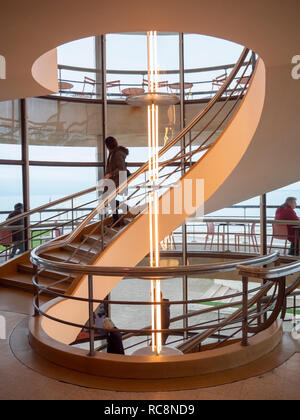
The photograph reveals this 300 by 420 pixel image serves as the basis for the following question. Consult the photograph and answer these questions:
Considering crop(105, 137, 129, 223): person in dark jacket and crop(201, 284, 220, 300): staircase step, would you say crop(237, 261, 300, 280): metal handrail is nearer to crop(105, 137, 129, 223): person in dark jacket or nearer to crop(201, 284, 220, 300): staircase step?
crop(105, 137, 129, 223): person in dark jacket

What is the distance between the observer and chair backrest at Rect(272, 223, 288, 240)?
22.3ft

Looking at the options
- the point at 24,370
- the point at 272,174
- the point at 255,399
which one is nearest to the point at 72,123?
the point at 272,174

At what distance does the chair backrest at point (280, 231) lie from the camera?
6809 millimetres

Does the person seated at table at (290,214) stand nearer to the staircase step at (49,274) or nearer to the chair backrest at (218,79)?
the chair backrest at (218,79)

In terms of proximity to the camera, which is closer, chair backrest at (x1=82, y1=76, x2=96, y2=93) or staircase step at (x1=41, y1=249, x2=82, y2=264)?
staircase step at (x1=41, y1=249, x2=82, y2=264)

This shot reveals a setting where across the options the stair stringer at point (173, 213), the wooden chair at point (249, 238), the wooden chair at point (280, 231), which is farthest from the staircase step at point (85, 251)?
the wooden chair at point (249, 238)

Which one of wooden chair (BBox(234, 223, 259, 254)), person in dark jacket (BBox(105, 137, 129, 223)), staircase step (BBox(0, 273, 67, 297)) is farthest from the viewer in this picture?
wooden chair (BBox(234, 223, 259, 254))

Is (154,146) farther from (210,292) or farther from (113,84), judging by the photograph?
(210,292)

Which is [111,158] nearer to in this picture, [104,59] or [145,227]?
[145,227]

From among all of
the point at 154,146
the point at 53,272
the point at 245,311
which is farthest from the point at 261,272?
the point at 53,272

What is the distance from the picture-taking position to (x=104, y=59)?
8047 mm

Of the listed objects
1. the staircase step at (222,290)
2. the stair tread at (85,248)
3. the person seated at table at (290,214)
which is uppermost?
the person seated at table at (290,214)

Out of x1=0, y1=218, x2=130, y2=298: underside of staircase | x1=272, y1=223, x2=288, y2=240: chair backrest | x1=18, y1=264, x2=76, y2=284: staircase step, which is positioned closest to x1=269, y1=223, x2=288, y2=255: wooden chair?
x1=272, y1=223, x2=288, y2=240: chair backrest

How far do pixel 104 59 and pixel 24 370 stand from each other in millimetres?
6737
